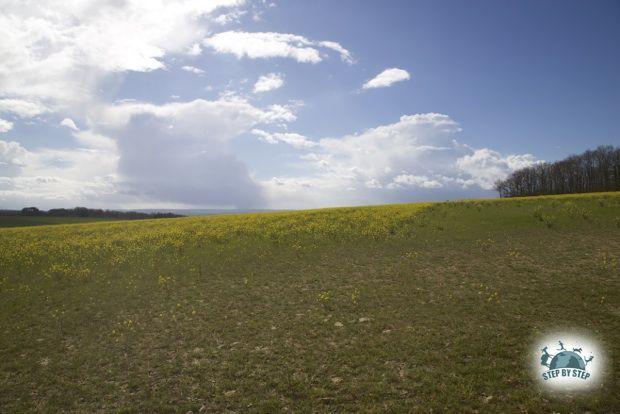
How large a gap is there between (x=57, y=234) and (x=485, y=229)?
4418 cm

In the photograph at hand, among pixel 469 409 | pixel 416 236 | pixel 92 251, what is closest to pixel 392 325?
pixel 469 409

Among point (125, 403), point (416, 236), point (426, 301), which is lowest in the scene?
point (125, 403)

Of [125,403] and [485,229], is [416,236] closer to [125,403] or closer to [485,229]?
[485,229]

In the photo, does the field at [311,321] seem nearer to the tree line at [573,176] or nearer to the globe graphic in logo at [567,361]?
the globe graphic in logo at [567,361]

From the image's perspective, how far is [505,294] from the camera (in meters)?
15.1
